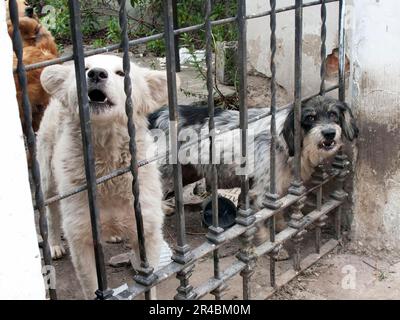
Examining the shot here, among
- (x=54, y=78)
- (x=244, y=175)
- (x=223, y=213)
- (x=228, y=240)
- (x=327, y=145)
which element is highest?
(x=54, y=78)

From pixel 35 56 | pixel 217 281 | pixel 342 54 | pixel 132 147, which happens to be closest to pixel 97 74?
pixel 132 147

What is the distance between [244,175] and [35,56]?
7.38ft

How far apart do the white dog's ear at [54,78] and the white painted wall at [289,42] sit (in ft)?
5.88

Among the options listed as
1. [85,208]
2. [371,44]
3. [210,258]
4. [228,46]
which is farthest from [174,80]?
[228,46]

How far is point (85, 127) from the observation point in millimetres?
2596

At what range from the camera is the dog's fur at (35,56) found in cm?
484

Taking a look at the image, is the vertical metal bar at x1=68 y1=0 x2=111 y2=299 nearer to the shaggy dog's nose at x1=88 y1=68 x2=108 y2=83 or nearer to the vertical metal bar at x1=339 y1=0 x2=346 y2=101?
the shaggy dog's nose at x1=88 y1=68 x2=108 y2=83

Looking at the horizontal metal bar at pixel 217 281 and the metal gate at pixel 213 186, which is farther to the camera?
the horizontal metal bar at pixel 217 281

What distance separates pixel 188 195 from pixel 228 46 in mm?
2077

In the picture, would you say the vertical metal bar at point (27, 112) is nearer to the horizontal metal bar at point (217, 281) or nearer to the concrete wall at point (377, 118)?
the horizontal metal bar at point (217, 281)

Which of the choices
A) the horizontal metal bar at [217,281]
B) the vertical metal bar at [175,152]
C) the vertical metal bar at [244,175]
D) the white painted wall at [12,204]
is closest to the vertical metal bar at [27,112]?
the white painted wall at [12,204]

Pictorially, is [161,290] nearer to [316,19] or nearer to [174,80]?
[174,80]

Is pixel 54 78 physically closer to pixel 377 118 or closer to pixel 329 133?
pixel 329 133

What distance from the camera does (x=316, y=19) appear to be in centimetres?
432
